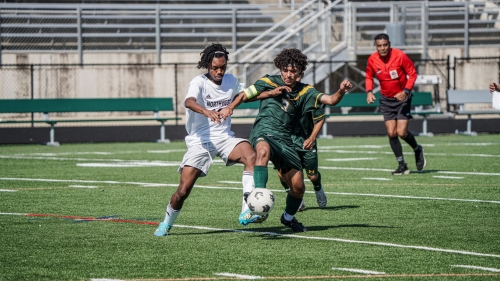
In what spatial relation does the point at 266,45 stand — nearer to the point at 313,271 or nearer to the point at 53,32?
the point at 53,32

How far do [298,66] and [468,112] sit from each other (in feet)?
57.4

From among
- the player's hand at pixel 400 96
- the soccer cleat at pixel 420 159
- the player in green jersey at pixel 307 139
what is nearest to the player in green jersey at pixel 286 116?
the player in green jersey at pixel 307 139

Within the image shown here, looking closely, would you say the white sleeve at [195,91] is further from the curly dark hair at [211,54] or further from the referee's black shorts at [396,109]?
the referee's black shorts at [396,109]

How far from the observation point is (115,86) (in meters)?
30.5

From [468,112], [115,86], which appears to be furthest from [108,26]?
[468,112]

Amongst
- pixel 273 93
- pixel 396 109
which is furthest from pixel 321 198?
pixel 396 109

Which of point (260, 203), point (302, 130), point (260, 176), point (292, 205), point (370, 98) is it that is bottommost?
point (292, 205)

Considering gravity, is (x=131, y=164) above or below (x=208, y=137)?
below

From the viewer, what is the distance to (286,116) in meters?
9.21

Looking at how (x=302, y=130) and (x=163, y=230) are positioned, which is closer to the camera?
(x=163, y=230)

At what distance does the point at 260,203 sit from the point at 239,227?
128 centimetres

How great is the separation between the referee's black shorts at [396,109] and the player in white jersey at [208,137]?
243 inches

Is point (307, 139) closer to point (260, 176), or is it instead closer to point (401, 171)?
point (260, 176)

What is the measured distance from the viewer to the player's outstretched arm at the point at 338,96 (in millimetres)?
8672
